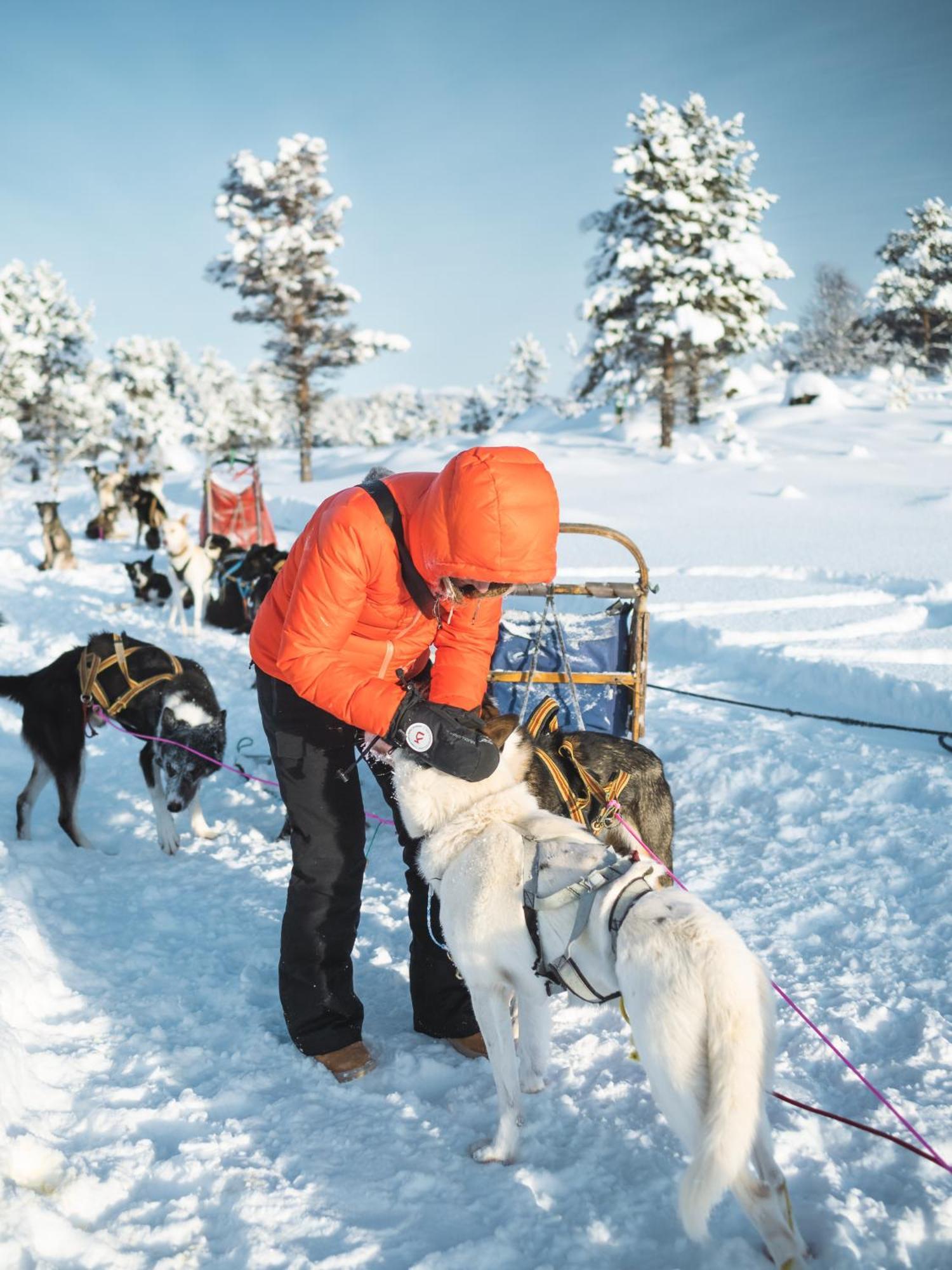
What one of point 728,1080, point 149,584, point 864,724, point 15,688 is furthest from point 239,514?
point 728,1080

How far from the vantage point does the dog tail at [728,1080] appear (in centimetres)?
170

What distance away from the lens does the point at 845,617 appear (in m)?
7.55

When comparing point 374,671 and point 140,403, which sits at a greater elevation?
point 140,403

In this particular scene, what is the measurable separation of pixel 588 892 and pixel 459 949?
1.51 feet

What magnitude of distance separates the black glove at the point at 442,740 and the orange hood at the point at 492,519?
0.41 metres

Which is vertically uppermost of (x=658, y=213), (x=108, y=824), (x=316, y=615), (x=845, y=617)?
(x=658, y=213)

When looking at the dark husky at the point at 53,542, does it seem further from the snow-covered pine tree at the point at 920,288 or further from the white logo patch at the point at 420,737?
the snow-covered pine tree at the point at 920,288

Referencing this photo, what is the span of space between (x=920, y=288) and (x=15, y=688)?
3320 cm

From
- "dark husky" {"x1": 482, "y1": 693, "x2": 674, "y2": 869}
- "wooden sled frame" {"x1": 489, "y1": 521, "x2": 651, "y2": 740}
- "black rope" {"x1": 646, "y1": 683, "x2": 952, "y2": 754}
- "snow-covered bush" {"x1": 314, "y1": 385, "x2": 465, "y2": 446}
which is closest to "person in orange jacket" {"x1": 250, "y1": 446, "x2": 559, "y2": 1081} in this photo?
"dark husky" {"x1": 482, "y1": 693, "x2": 674, "y2": 869}

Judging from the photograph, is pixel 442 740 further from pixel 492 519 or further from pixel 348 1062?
pixel 348 1062

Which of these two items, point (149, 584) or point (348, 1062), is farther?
point (149, 584)

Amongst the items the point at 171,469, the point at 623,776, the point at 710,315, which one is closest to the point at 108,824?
the point at 623,776

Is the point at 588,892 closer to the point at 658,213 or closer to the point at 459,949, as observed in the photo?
the point at 459,949

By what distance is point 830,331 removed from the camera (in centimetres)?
4153
